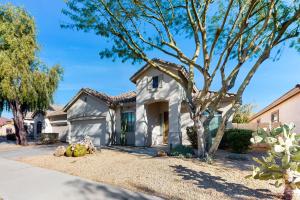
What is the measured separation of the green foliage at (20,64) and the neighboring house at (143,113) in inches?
149

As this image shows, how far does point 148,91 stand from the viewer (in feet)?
67.0

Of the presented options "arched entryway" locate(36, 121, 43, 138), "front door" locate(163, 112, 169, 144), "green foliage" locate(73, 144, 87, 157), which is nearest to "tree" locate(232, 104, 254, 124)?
"front door" locate(163, 112, 169, 144)

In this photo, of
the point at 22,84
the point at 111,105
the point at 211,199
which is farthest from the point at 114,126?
the point at 211,199

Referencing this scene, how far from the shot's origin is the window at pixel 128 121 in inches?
862

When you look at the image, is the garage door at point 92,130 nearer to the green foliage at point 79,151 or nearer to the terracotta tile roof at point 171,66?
the terracotta tile roof at point 171,66

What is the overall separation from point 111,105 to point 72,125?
666 cm

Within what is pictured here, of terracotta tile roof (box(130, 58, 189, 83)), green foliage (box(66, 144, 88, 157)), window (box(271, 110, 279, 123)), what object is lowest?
green foliage (box(66, 144, 88, 157))

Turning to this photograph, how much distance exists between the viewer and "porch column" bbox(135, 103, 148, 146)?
796 inches

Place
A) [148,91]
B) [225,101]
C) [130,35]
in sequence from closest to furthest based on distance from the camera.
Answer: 1. [130,35]
2. [225,101]
3. [148,91]

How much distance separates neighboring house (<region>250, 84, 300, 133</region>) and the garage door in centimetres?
1432

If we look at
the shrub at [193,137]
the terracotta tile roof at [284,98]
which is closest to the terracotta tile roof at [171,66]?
the shrub at [193,137]

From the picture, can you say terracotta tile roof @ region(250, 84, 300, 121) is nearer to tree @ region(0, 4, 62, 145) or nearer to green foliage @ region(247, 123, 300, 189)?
green foliage @ region(247, 123, 300, 189)

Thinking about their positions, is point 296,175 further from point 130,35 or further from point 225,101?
point 225,101

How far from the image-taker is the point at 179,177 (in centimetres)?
892
